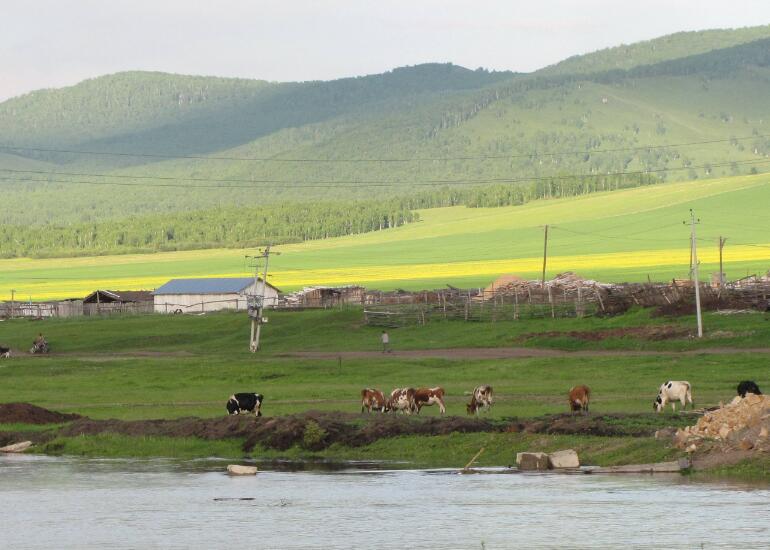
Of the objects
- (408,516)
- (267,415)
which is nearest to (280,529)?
(408,516)

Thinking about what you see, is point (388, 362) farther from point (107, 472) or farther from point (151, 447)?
point (107, 472)

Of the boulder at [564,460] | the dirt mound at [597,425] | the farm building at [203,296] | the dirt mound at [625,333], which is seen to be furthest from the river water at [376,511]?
the farm building at [203,296]

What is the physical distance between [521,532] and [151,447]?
20426 millimetres

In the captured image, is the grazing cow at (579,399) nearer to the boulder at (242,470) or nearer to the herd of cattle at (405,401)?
the herd of cattle at (405,401)

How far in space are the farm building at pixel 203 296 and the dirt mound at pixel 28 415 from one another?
300 ft

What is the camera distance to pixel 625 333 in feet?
290

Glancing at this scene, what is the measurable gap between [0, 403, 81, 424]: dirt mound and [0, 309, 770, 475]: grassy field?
82 cm

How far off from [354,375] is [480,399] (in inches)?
850

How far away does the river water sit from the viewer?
102 feet

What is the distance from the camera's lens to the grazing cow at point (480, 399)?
174ft

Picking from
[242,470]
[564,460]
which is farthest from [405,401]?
[564,460]

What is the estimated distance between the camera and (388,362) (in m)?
80.1

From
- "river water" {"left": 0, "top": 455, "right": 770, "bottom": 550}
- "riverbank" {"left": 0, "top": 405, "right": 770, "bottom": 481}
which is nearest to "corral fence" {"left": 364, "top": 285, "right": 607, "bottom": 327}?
"riverbank" {"left": 0, "top": 405, "right": 770, "bottom": 481}

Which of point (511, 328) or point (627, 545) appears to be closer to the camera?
point (627, 545)
